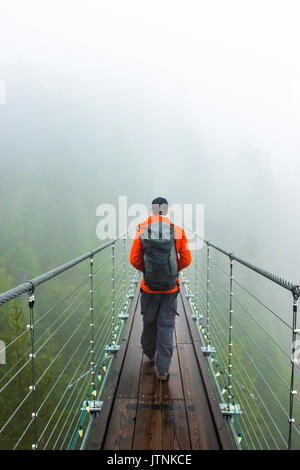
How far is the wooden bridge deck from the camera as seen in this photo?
1316 millimetres

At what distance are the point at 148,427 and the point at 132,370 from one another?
1.72 feet

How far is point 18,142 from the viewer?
81.4 metres

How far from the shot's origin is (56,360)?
66.6 ft

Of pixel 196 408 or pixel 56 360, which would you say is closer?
pixel 196 408

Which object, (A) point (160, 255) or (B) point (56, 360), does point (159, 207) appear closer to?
(A) point (160, 255)

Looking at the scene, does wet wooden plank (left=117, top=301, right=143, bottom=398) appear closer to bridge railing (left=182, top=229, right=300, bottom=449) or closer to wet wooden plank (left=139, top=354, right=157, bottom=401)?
wet wooden plank (left=139, top=354, right=157, bottom=401)

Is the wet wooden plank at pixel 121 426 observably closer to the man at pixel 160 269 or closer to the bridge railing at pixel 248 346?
the man at pixel 160 269

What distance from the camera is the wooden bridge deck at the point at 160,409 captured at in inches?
51.8

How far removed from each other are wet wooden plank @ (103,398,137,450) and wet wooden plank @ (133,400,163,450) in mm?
29

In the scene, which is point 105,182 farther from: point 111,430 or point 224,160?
point 111,430

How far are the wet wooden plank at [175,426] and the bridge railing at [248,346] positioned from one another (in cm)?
26

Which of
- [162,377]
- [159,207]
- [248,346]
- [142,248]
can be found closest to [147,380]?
[162,377]

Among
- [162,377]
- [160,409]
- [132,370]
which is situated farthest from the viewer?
[132,370]

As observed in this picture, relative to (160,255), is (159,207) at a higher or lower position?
higher
